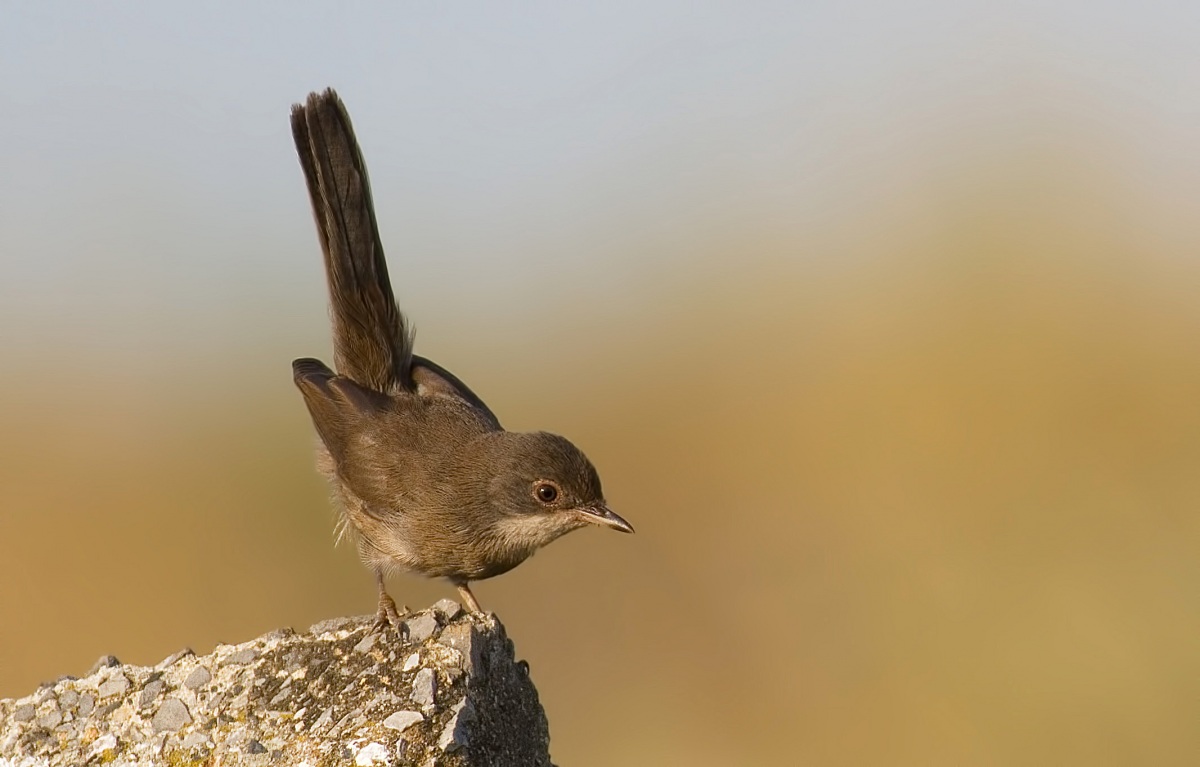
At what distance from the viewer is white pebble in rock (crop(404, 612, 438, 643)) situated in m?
4.13

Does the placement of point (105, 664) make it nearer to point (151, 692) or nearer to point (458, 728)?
point (151, 692)

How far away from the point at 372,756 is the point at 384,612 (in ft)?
3.58

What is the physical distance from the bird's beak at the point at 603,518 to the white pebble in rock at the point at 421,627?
1.37m

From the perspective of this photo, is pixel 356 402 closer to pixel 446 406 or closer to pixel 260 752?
pixel 446 406

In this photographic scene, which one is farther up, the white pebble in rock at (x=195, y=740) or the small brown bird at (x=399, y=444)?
the small brown bird at (x=399, y=444)

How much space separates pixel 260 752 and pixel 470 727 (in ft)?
1.92

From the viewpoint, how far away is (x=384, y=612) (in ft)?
15.0

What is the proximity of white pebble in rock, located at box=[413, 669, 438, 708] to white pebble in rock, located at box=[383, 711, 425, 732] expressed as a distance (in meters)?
0.06

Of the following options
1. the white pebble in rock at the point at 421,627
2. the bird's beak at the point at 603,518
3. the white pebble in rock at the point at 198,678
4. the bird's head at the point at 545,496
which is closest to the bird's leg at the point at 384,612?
the white pebble in rock at the point at 421,627

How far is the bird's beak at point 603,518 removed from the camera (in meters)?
5.60

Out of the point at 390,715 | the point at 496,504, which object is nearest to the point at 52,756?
the point at 390,715

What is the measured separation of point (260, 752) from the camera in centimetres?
358

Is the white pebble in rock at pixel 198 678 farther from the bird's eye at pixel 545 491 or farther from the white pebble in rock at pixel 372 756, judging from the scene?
the bird's eye at pixel 545 491

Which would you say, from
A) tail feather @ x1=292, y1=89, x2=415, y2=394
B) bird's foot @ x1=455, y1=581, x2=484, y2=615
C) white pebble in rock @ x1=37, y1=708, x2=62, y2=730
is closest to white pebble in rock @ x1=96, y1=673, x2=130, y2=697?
→ white pebble in rock @ x1=37, y1=708, x2=62, y2=730
